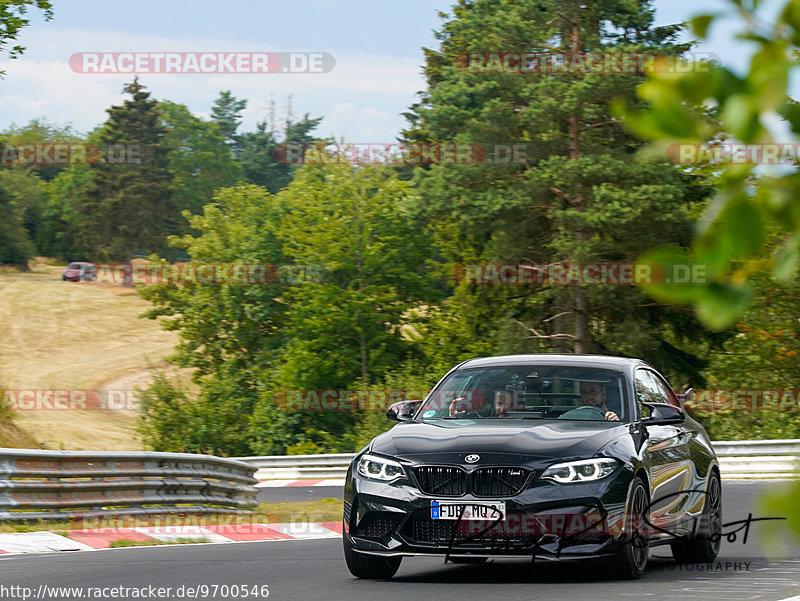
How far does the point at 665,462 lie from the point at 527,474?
1595mm

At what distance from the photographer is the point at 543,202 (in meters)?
43.4

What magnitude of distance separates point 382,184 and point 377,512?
50.9m

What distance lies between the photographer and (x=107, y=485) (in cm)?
1298

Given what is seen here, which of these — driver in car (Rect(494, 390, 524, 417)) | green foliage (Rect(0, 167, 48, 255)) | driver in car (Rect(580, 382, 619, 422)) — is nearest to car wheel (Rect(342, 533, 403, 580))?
driver in car (Rect(494, 390, 524, 417))

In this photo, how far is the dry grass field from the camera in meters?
65.6


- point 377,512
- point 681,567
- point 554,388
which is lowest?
point 681,567

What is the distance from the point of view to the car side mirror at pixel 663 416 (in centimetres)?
870

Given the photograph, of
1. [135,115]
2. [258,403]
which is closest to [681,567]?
[258,403]

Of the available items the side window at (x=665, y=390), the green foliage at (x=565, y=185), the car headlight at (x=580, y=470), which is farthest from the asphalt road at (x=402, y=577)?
the green foliage at (x=565, y=185)

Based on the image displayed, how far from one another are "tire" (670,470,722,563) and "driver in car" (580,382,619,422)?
1.27 meters

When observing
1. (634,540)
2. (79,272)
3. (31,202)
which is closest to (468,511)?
(634,540)

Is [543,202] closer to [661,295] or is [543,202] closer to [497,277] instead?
[497,277]

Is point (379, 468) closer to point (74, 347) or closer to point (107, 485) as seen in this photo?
point (107, 485)

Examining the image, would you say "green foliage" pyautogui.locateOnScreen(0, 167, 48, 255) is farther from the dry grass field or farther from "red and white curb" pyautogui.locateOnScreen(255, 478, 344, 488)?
"red and white curb" pyautogui.locateOnScreen(255, 478, 344, 488)
